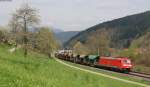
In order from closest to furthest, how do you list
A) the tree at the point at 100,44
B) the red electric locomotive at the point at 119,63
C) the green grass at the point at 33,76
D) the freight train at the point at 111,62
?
the green grass at the point at 33,76 → the red electric locomotive at the point at 119,63 → the freight train at the point at 111,62 → the tree at the point at 100,44

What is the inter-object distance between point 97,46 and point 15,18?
75.5m

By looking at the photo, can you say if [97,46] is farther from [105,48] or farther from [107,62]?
[107,62]

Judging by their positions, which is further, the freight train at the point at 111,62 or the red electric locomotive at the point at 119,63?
the freight train at the point at 111,62

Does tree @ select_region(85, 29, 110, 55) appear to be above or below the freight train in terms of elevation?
above

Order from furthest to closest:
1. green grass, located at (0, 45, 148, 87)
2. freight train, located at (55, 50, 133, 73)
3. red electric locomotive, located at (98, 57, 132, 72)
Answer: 1. freight train, located at (55, 50, 133, 73)
2. red electric locomotive, located at (98, 57, 132, 72)
3. green grass, located at (0, 45, 148, 87)

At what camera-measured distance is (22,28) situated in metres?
68.4

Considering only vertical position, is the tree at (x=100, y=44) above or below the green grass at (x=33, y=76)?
above

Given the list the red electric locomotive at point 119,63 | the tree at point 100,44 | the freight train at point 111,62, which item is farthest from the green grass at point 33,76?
the tree at point 100,44

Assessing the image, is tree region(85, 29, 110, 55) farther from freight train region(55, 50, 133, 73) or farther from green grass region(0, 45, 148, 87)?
green grass region(0, 45, 148, 87)

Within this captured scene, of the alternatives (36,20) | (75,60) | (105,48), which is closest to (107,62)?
(36,20)

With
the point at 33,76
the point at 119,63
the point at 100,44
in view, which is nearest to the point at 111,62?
the point at 119,63

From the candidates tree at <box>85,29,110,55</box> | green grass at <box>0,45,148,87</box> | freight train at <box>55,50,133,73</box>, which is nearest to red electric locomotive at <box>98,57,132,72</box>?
freight train at <box>55,50,133,73</box>

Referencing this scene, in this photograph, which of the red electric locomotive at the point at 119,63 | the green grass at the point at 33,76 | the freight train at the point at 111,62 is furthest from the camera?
the freight train at the point at 111,62

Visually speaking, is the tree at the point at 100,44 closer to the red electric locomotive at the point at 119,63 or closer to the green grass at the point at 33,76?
the red electric locomotive at the point at 119,63
